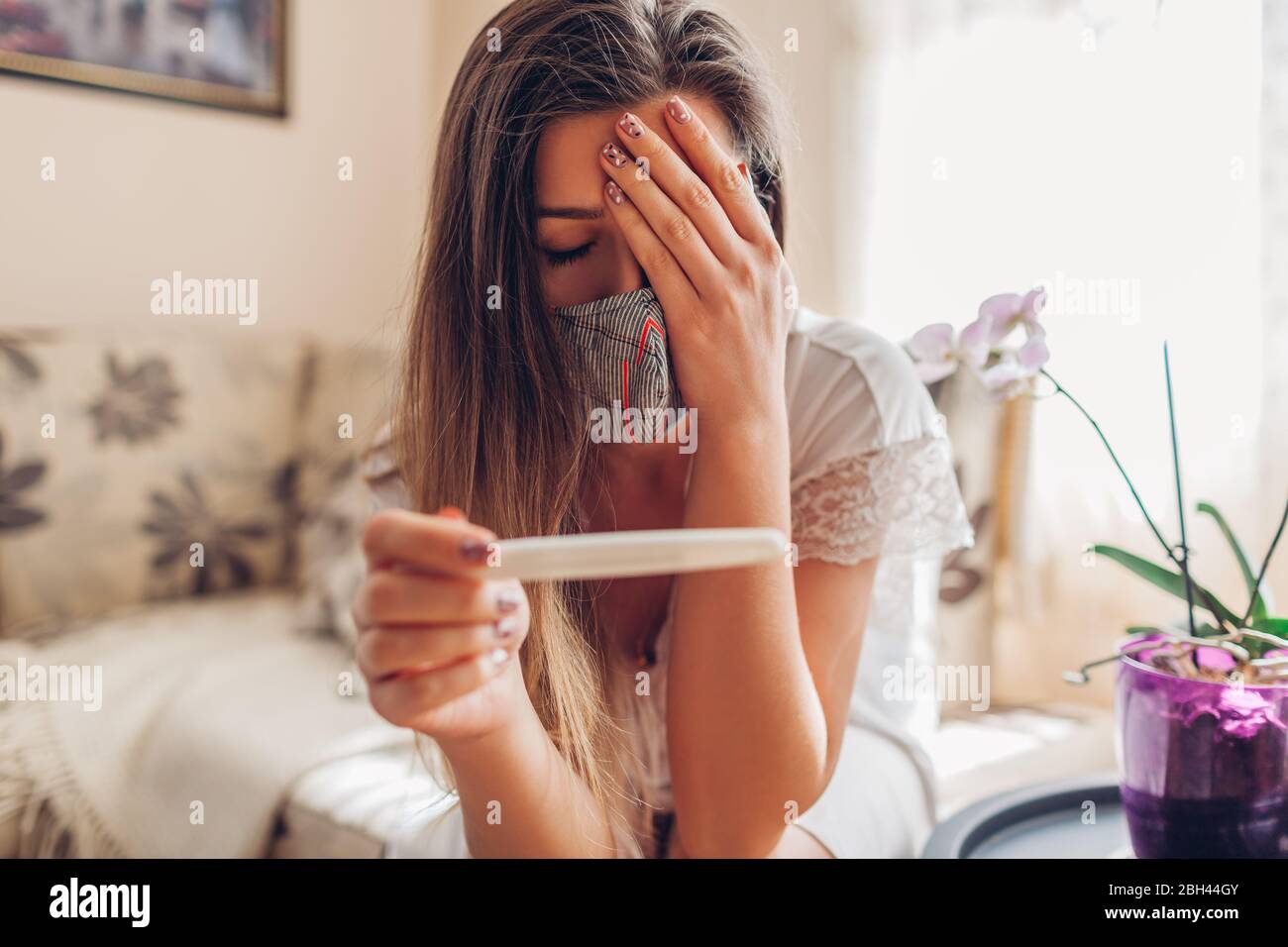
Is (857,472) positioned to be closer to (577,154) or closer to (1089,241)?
(577,154)

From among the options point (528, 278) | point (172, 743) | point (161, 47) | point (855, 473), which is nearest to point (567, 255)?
point (528, 278)

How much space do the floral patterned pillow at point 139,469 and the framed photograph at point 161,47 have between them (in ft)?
1.76

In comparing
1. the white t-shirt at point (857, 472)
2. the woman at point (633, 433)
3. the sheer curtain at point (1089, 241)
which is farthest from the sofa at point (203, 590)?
the white t-shirt at point (857, 472)

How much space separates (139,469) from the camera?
5.90ft

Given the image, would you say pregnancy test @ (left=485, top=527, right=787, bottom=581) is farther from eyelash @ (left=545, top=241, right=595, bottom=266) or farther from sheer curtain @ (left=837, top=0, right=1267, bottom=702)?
sheer curtain @ (left=837, top=0, right=1267, bottom=702)

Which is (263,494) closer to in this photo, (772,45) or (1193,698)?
(772,45)

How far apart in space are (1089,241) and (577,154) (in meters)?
1.23

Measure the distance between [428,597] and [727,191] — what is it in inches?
15.2

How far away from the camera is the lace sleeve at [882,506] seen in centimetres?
84

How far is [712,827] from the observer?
2.49 feet

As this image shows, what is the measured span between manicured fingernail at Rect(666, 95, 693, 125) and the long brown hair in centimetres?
4
